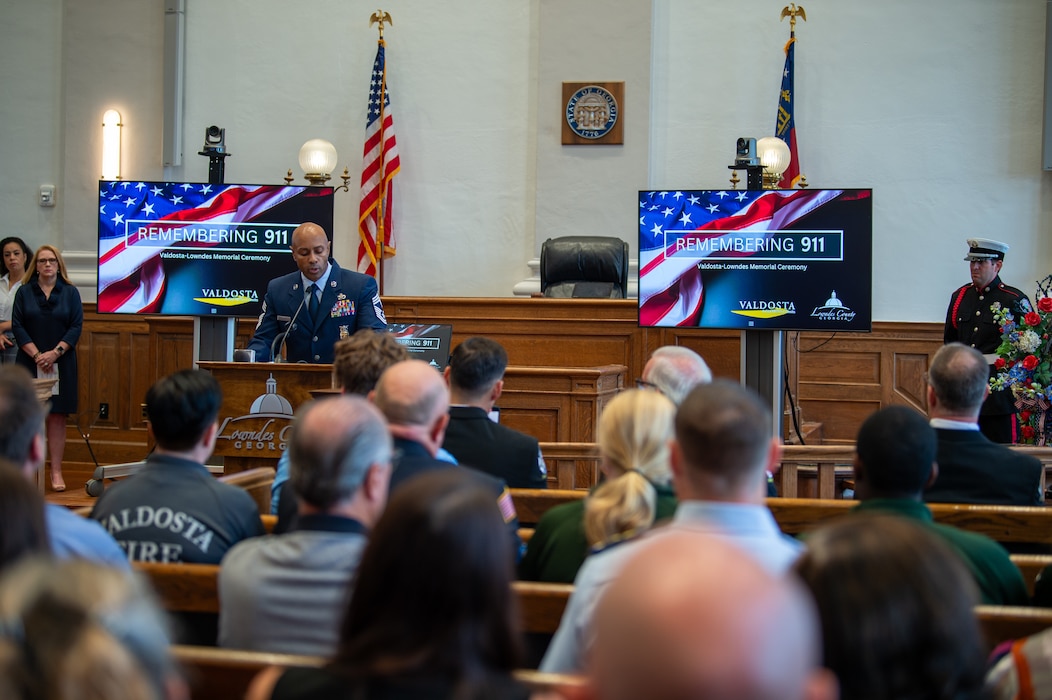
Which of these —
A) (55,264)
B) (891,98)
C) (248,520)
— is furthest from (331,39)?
(248,520)

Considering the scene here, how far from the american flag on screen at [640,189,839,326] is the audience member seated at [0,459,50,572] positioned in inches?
164

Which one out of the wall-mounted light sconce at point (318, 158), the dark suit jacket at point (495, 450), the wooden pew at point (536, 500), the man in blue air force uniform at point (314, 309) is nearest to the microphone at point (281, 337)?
the man in blue air force uniform at point (314, 309)

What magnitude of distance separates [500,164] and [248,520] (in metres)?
6.60

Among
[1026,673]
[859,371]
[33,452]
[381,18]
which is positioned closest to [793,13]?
[859,371]

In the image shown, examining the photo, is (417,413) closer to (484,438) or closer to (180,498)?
(180,498)

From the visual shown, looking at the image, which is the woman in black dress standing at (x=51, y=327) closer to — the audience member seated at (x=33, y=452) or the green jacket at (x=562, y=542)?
the audience member seated at (x=33, y=452)

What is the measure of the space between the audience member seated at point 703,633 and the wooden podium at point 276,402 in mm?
4027

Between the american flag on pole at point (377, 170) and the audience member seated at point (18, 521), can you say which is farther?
the american flag on pole at point (377, 170)

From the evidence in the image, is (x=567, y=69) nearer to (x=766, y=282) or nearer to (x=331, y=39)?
(x=331, y=39)

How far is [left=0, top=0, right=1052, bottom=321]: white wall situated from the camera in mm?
8148

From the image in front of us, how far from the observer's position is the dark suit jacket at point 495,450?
3.26 meters

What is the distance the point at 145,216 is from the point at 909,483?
15.4ft

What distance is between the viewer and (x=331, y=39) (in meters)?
8.91

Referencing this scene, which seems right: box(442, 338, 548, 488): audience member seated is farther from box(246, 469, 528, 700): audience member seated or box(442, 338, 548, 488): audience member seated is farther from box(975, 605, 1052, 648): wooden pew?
box(246, 469, 528, 700): audience member seated
